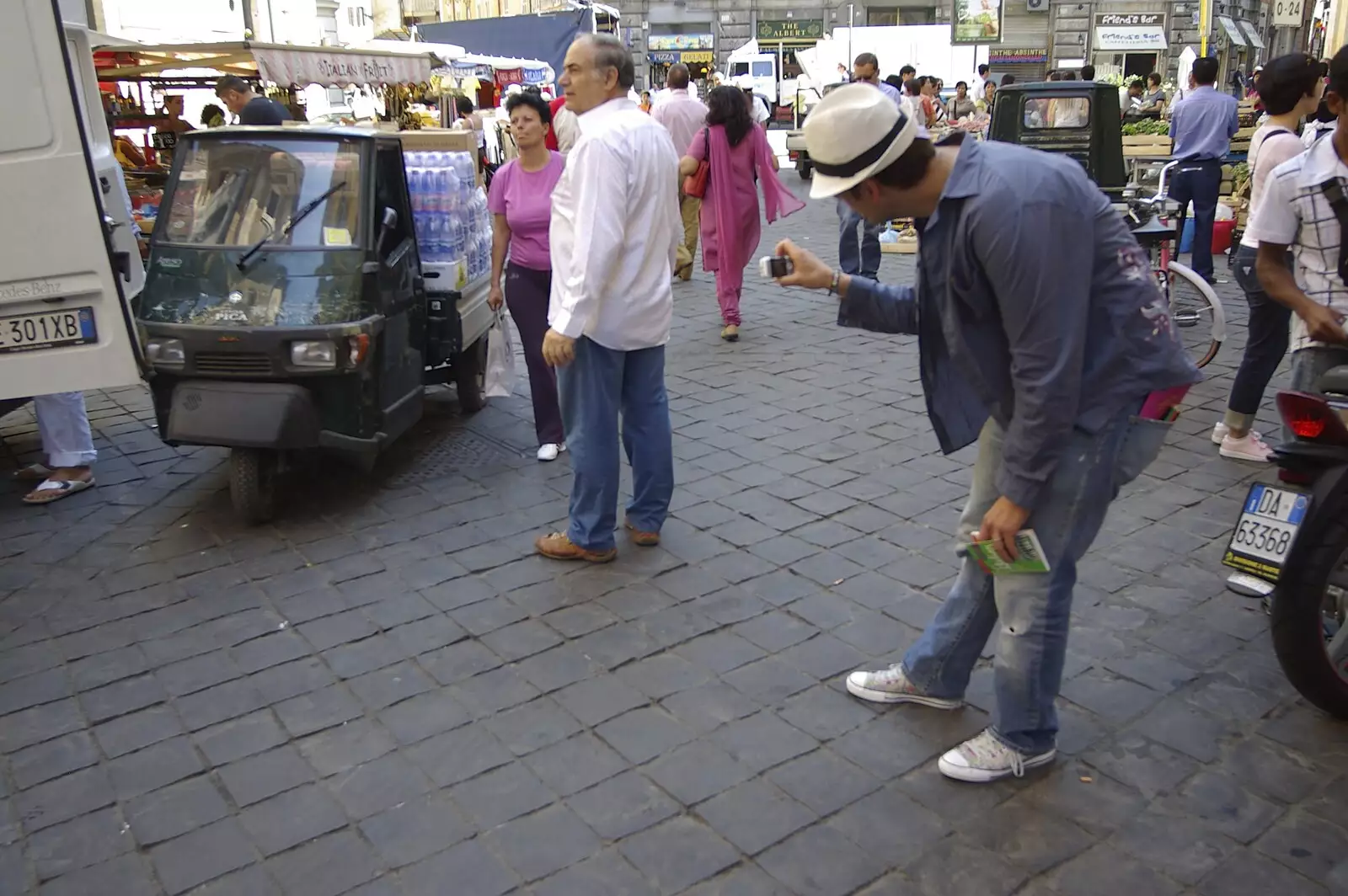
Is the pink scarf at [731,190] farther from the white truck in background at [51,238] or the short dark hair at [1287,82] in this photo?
the white truck in background at [51,238]

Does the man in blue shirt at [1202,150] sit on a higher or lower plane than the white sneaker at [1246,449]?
higher

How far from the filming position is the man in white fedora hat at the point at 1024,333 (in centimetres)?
245

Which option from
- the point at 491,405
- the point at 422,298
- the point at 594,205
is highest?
the point at 594,205

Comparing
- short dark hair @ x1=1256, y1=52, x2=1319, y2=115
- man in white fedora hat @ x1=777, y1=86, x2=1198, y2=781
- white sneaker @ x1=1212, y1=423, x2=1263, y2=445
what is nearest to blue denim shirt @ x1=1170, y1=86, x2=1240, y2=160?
short dark hair @ x1=1256, y1=52, x2=1319, y2=115

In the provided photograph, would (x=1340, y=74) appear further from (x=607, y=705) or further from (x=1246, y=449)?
(x=607, y=705)

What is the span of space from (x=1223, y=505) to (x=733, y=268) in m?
4.30

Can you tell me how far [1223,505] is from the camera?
490cm

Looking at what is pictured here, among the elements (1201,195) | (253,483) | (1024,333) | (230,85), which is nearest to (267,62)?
(230,85)

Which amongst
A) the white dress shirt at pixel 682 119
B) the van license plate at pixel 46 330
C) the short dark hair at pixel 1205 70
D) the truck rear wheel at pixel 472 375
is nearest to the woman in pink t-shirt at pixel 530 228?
the truck rear wheel at pixel 472 375

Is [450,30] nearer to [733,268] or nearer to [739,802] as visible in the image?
[733,268]

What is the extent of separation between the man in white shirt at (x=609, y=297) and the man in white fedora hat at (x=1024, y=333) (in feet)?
4.09

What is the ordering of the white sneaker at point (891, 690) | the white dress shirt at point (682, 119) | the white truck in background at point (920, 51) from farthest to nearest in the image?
the white truck in background at point (920, 51) → the white dress shirt at point (682, 119) → the white sneaker at point (891, 690)

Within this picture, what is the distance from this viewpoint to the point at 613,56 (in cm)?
416

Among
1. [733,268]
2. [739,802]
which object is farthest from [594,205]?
[733,268]
